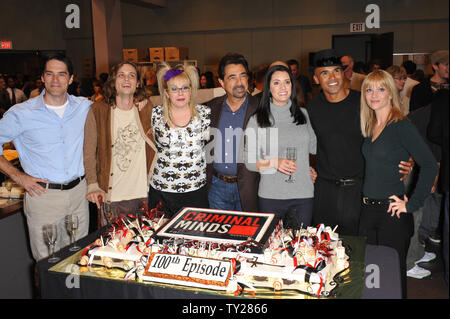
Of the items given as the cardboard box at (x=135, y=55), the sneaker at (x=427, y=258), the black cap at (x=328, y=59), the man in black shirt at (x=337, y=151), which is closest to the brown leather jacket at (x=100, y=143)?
the man in black shirt at (x=337, y=151)

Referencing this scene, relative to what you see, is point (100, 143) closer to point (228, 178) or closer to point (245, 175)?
point (228, 178)

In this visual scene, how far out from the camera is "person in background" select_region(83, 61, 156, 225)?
2787 mm

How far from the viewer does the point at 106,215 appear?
2.21 metres

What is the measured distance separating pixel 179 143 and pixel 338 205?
1159 mm

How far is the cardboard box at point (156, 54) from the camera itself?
415 inches

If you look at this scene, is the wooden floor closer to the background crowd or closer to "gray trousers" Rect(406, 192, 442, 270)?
"gray trousers" Rect(406, 192, 442, 270)

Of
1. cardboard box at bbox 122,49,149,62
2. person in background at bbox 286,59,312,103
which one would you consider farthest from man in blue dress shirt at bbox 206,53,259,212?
cardboard box at bbox 122,49,149,62

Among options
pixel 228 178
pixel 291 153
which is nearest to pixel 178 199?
pixel 228 178

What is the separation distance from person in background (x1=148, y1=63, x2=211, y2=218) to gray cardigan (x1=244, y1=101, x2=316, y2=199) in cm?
40

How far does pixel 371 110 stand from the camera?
8.14ft

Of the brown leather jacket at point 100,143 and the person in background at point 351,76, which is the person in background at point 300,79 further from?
the brown leather jacket at point 100,143
